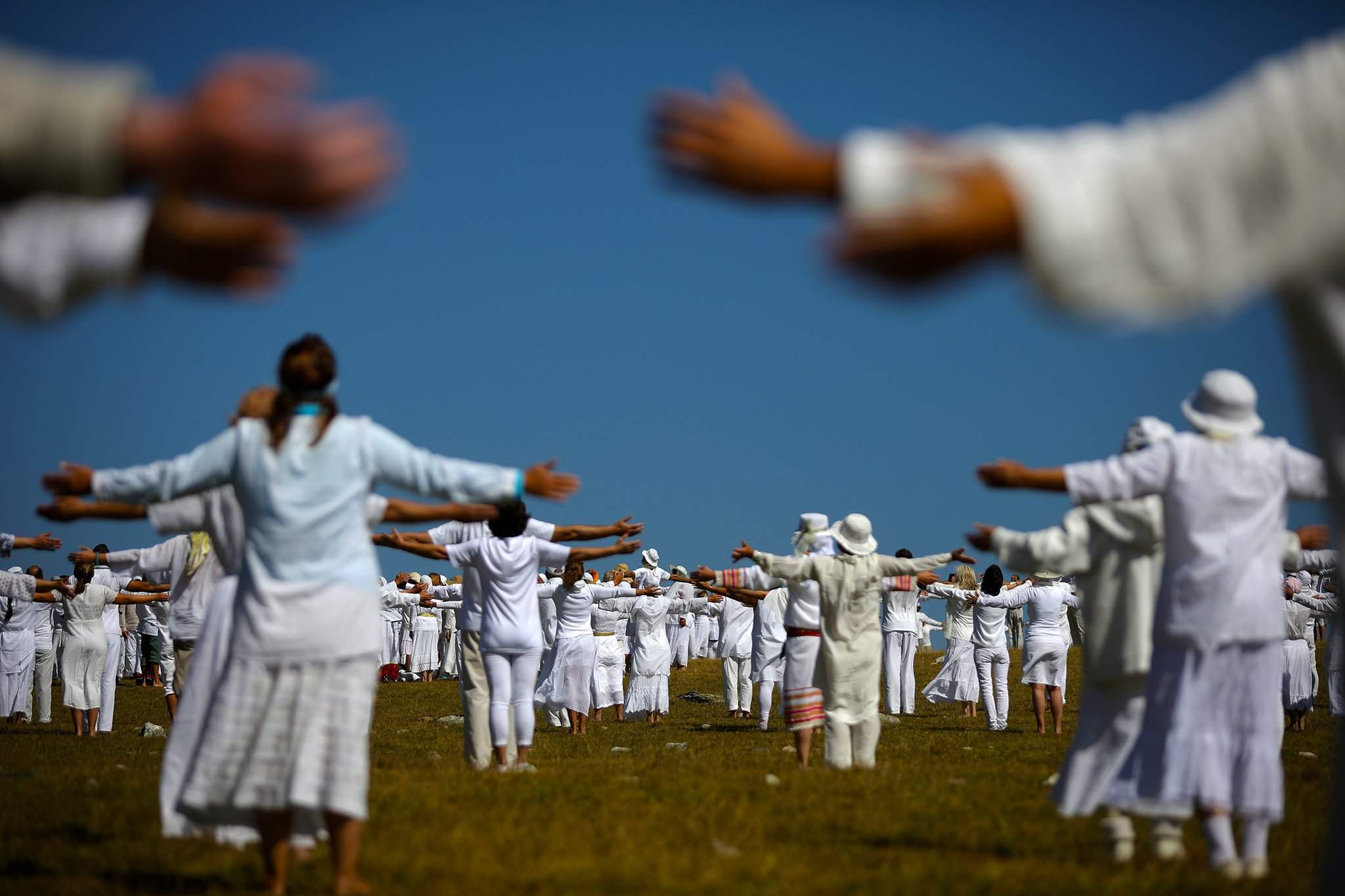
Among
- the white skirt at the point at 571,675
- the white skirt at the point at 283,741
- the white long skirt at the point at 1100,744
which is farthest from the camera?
the white skirt at the point at 571,675

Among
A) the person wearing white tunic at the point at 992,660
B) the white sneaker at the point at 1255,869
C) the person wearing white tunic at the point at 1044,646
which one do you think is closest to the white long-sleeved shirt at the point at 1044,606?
the person wearing white tunic at the point at 1044,646

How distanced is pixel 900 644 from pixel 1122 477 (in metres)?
18.4

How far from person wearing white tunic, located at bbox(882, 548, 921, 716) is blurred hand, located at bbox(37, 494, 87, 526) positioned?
1802 centimetres

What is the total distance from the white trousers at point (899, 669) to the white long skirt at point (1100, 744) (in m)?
16.6

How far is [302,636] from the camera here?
6078mm

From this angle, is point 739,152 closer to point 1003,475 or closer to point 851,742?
point 1003,475

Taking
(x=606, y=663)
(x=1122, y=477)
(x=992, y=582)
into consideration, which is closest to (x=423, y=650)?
(x=606, y=663)

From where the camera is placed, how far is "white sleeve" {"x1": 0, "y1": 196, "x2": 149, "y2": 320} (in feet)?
9.00

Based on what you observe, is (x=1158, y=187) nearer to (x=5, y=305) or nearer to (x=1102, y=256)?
(x=1102, y=256)

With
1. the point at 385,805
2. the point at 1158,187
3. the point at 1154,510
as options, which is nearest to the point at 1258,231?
the point at 1158,187

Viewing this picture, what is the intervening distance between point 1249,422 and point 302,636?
4.72m

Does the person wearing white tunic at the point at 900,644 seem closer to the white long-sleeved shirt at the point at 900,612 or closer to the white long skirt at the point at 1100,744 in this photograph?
the white long-sleeved shirt at the point at 900,612

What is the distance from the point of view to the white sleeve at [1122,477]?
6.28 meters

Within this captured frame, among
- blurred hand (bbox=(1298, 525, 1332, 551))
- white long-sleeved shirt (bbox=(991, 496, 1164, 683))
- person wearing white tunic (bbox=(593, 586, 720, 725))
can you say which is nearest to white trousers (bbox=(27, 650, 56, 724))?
person wearing white tunic (bbox=(593, 586, 720, 725))
